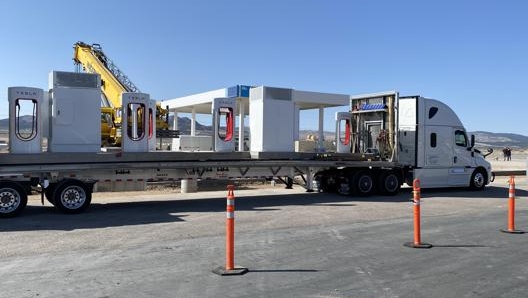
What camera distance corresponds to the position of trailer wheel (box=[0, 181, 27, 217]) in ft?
43.0

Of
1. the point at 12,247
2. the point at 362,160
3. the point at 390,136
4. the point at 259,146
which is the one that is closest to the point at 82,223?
the point at 12,247

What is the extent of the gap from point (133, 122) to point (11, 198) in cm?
398

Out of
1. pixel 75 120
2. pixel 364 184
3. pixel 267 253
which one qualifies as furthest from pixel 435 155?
pixel 267 253

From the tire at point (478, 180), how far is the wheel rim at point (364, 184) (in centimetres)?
527

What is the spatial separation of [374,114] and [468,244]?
11.9 metres

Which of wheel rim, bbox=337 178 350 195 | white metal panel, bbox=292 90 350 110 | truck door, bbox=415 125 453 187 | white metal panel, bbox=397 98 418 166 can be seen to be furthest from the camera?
white metal panel, bbox=292 90 350 110

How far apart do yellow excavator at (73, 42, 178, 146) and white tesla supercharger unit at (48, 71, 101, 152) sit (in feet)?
35.6

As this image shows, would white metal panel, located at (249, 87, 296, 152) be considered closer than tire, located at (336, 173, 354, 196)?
Yes

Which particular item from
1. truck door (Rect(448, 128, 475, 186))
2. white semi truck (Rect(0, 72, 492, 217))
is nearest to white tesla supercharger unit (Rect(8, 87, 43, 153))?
white semi truck (Rect(0, 72, 492, 217))

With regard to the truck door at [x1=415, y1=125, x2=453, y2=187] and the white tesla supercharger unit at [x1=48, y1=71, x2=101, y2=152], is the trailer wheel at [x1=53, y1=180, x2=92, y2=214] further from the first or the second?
the truck door at [x1=415, y1=125, x2=453, y2=187]

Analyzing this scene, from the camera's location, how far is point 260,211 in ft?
48.3

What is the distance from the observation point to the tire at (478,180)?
22219mm

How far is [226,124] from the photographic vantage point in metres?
17.6

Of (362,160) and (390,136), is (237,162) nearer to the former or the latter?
(362,160)
